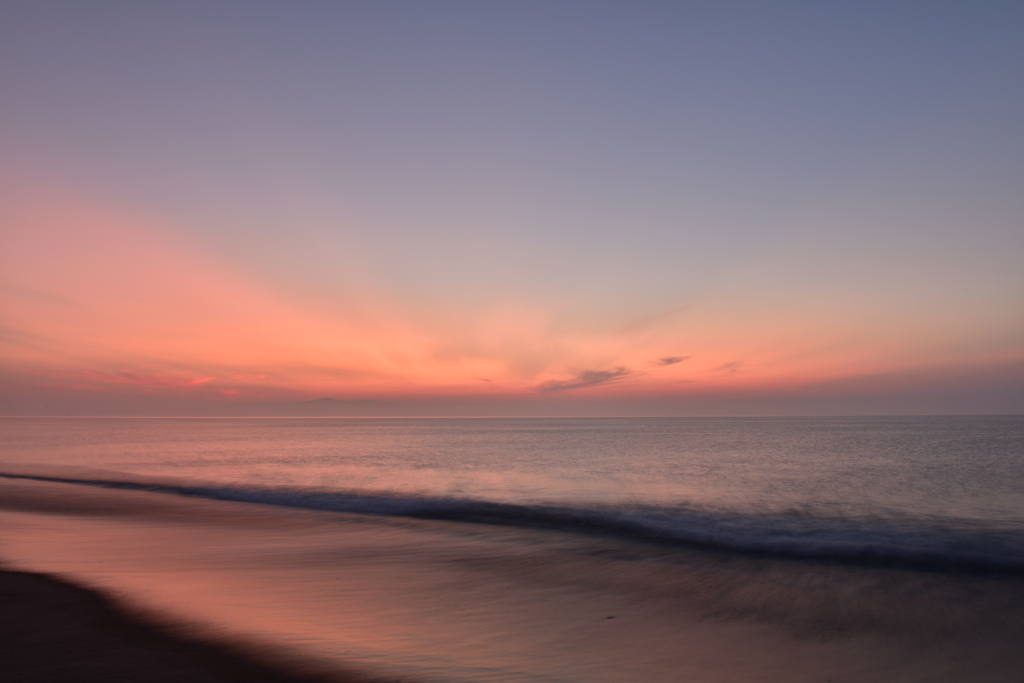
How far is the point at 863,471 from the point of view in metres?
33.6

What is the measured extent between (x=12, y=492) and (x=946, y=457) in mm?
59853

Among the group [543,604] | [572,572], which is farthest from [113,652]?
[572,572]

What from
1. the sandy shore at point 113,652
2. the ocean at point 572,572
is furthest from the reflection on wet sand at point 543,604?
the sandy shore at point 113,652

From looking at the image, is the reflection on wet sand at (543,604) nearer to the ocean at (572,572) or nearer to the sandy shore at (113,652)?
the ocean at (572,572)

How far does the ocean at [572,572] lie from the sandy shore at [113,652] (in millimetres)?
433

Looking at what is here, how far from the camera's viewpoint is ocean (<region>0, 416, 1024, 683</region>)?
678 cm

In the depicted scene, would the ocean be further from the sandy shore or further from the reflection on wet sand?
the sandy shore

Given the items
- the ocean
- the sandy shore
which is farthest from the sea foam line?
the sandy shore

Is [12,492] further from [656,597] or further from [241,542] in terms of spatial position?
[656,597]

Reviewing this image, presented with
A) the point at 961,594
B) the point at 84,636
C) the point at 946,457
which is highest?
the point at 84,636

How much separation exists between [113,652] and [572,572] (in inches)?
298

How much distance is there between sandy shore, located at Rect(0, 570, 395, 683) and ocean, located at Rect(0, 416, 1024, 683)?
0.43 meters

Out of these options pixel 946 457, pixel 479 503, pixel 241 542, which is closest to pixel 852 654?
pixel 241 542

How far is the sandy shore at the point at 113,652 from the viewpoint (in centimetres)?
565
